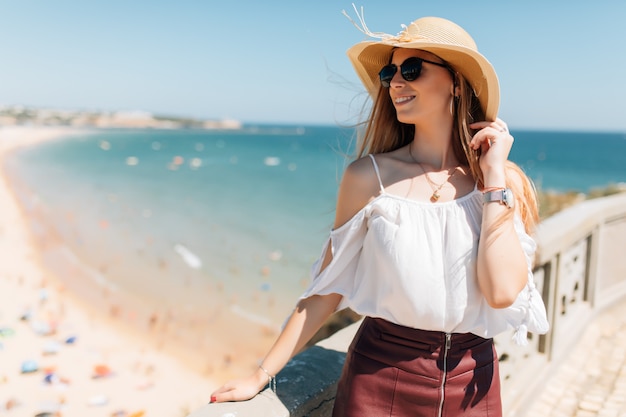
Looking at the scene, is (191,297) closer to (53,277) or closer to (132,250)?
(53,277)

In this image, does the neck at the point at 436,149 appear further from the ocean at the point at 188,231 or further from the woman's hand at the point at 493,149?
the ocean at the point at 188,231

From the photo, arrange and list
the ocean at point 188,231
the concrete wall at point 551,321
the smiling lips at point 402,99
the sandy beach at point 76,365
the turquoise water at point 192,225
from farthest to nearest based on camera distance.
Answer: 1. the turquoise water at point 192,225
2. the ocean at point 188,231
3. the sandy beach at point 76,365
4. the concrete wall at point 551,321
5. the smiling lips at point 402,99

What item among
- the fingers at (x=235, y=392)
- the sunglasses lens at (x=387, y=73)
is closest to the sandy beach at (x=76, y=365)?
the fingers at (x=235, y=392)

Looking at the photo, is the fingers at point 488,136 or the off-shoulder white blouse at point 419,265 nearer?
the off-shoulder white blouse at point 419,265

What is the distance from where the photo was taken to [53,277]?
1212 cm

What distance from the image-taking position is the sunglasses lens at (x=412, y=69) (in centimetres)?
181

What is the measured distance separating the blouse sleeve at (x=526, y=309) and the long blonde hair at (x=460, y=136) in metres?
0.12

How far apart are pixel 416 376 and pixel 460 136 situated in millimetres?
863

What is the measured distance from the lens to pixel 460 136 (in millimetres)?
1928

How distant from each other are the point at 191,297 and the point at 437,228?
11.0m

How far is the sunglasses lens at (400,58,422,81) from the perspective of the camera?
181 centimetres

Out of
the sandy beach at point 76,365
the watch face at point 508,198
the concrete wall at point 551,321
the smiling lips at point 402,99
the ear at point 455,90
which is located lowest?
the sandy beach at point 76,365

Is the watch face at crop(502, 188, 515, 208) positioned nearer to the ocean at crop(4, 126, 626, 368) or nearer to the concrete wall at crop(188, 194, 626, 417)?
the ocean at crop(4, 126, 626, 368)

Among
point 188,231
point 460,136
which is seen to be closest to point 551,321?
point 460,136
